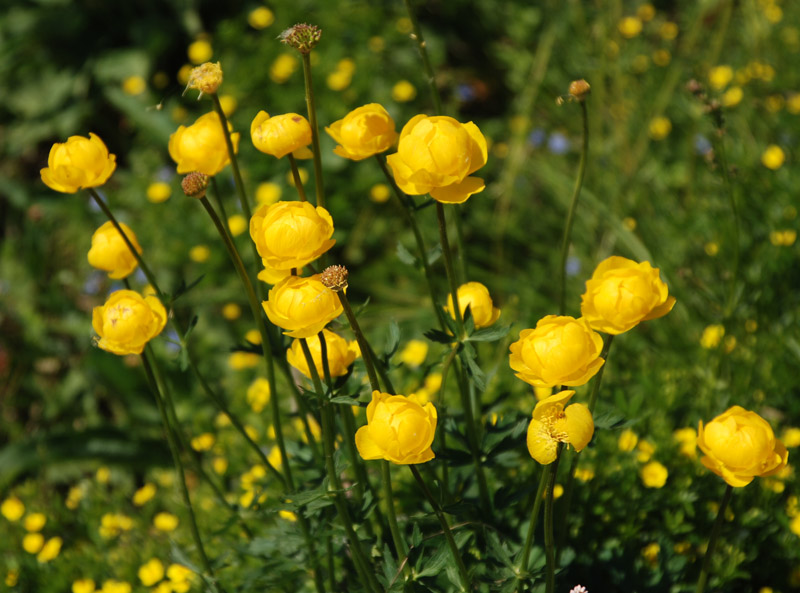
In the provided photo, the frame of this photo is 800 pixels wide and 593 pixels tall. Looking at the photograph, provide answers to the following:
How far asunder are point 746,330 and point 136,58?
2619mm

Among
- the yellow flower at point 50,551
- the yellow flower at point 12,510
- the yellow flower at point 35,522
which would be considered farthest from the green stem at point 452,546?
the yellow flower at point 12,510

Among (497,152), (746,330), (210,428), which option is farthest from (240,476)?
(497,152)

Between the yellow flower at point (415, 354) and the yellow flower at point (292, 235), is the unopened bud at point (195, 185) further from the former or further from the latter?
the yellow flower at point (415, 354)

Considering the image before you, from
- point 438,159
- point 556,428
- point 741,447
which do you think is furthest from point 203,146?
point 741,447

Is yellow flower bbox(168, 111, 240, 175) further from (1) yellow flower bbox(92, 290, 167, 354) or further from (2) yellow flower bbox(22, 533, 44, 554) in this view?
(2) yellow flower bbox(22, 533, 44, 554)

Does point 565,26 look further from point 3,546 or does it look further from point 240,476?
point 3,546

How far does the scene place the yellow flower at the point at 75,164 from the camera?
106 centimetres

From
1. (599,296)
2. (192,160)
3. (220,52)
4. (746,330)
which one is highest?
(192,160)

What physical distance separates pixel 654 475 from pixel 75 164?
1.18 m

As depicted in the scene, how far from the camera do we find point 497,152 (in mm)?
2982

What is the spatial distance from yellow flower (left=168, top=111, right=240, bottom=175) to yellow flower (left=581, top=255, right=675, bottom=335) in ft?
1.79

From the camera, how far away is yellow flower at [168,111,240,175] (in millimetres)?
1073

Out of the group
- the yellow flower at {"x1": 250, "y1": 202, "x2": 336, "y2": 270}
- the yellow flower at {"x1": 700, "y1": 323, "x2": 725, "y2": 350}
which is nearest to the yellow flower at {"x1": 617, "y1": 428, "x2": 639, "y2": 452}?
the yellow flower at {"x1": 700, "y1": 323, "x2": 725, "y2": 350}

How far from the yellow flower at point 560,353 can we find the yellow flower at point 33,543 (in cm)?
155
